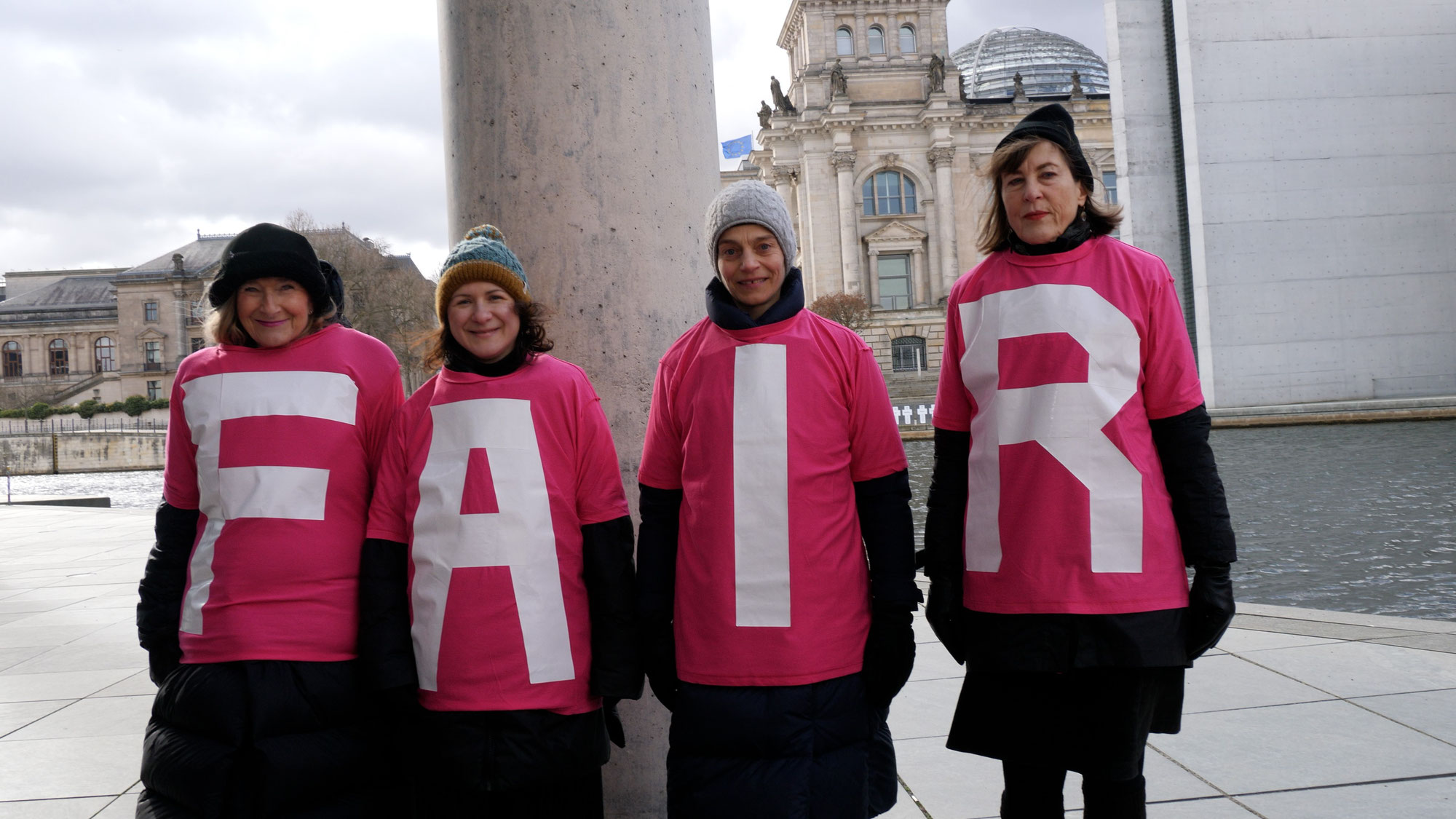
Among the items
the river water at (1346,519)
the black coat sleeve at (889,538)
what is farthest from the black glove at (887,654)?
the river water at (1346,519)

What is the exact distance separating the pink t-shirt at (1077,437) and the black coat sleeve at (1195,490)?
0.09 feet

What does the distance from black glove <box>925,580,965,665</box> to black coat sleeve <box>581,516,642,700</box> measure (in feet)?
2.35

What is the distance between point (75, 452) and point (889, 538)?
5228 centimetres

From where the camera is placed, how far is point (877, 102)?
2167 inches

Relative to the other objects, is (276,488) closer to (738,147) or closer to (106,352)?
(738,147)

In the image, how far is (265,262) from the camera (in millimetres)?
2559

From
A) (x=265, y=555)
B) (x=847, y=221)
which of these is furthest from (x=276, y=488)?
(x=847, y=221)

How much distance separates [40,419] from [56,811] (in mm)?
64885

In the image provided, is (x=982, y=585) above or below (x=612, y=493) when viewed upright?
below

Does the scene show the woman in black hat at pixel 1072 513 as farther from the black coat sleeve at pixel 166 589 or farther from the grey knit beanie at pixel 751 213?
the black coat sleeve at pixel 166 589

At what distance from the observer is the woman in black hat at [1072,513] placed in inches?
91.3

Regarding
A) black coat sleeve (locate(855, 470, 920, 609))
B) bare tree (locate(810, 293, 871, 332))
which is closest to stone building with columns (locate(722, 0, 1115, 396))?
bare tree (locate(810, 293, 871, 332))

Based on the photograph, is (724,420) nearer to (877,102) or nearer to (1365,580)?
(1365,580)

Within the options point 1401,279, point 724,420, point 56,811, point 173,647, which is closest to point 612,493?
point 724,420
